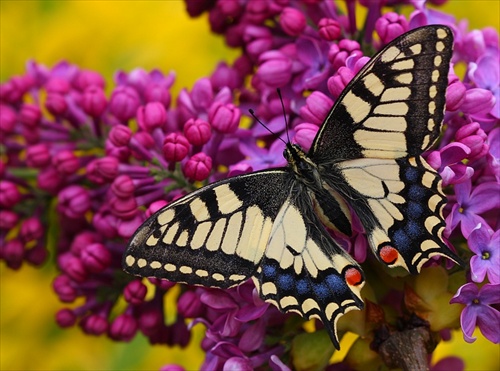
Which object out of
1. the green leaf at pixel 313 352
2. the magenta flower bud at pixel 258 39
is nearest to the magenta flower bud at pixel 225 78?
the magenta flower bud at pixel 258 39

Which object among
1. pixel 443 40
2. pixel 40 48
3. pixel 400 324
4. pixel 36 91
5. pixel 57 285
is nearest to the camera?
pixel 443 40

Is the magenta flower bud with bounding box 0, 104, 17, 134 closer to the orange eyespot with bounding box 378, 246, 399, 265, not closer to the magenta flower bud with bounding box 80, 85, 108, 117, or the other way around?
the magenta flower bud with bounding box 80, 85, 108, 117

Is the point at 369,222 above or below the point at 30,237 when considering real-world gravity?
above

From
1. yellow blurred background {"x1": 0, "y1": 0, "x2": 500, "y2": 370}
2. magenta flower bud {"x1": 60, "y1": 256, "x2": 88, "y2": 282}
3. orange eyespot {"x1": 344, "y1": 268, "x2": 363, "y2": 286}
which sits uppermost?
orange eyespot {"x1": 344, "y1": 268, "x2": 363, "y2": 286}

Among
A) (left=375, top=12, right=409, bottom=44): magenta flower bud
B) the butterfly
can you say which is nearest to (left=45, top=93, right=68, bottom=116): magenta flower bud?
the butterfly

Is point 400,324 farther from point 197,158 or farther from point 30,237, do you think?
point 30,237

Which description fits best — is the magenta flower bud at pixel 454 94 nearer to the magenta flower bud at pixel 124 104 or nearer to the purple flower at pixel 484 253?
the purple flower at pixel 484 253

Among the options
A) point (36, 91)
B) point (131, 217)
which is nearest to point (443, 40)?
point (131, 217)
